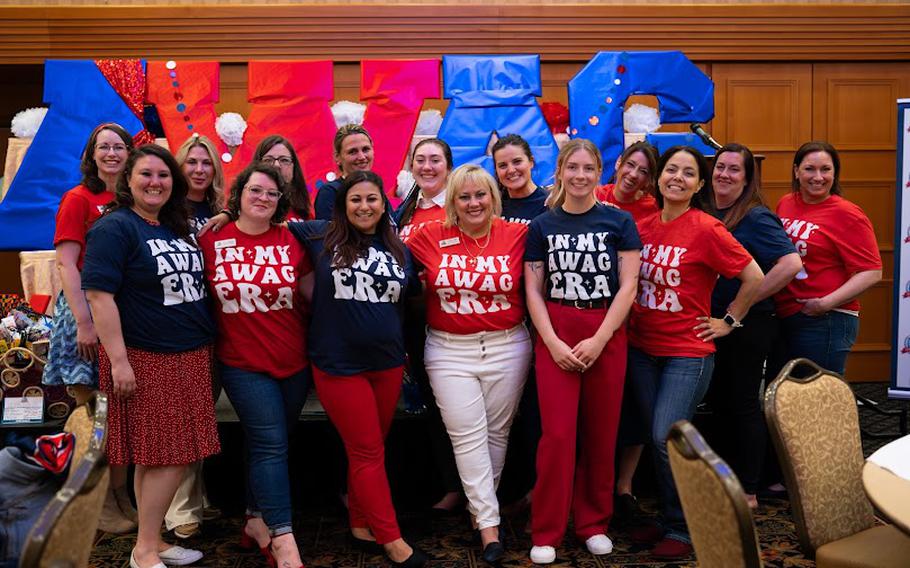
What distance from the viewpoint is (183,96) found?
4766mm

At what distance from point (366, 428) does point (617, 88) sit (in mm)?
2940

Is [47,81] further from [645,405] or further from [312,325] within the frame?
[645,405]

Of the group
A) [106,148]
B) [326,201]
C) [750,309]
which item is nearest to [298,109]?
[326,201]

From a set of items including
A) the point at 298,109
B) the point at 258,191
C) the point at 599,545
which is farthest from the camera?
the point at 298,109

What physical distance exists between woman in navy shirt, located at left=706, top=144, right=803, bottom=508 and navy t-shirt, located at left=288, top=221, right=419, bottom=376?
1.43m

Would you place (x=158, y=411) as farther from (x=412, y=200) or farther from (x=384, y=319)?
(x=412, y=200)

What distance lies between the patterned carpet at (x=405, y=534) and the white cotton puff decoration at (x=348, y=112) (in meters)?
2.19

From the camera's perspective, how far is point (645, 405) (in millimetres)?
3041

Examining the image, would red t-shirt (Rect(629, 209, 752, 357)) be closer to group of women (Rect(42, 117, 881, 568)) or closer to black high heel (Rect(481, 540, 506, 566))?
group of women (Rect(42, 117, 881, 568))

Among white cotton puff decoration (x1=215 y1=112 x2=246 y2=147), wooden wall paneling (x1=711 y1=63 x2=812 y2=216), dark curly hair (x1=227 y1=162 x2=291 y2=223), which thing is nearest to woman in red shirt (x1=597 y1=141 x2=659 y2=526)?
dark curly hair (x1=227 y1=162 x2=291 y2=223)

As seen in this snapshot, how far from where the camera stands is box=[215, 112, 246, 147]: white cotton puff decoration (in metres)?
4.79

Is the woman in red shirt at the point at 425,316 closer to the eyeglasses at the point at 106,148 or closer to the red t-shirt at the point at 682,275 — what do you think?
the red t-shirt at the point at 682,275

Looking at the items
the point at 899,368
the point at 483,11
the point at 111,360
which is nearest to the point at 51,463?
the point at 111,360

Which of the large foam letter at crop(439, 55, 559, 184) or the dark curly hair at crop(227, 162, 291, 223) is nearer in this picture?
the dark curly hair at crop(227, 162, 291, 223)
